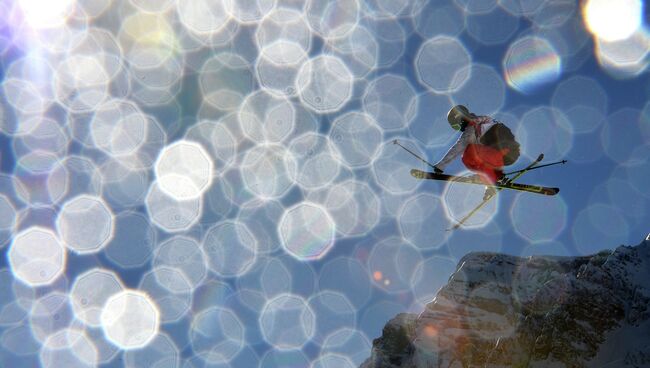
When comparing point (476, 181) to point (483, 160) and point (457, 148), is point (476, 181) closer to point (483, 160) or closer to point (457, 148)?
point (483, 160)

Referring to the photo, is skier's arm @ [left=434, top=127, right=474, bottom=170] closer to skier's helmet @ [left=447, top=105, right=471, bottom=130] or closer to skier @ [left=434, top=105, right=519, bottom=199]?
skier @ [left=434, top=105, right=519, bottom=199]

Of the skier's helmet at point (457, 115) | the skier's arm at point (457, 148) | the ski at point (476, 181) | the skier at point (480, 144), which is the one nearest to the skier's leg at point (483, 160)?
the skier at point (480, 144)

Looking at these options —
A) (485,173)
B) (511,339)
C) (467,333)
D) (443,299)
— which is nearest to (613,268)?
(511,339)

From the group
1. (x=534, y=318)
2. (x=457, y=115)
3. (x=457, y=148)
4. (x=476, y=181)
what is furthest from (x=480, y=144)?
(x=534, y=318)

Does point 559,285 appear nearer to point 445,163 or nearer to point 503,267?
point 503,267

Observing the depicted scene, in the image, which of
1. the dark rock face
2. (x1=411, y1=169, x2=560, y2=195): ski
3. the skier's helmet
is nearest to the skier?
the skier's helmet

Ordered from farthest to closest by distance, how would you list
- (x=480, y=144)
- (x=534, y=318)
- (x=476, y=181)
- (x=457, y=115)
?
(x=534, y=318) → (x=476, y=181) → (x=457, y=115) → (x=480, y=144)
